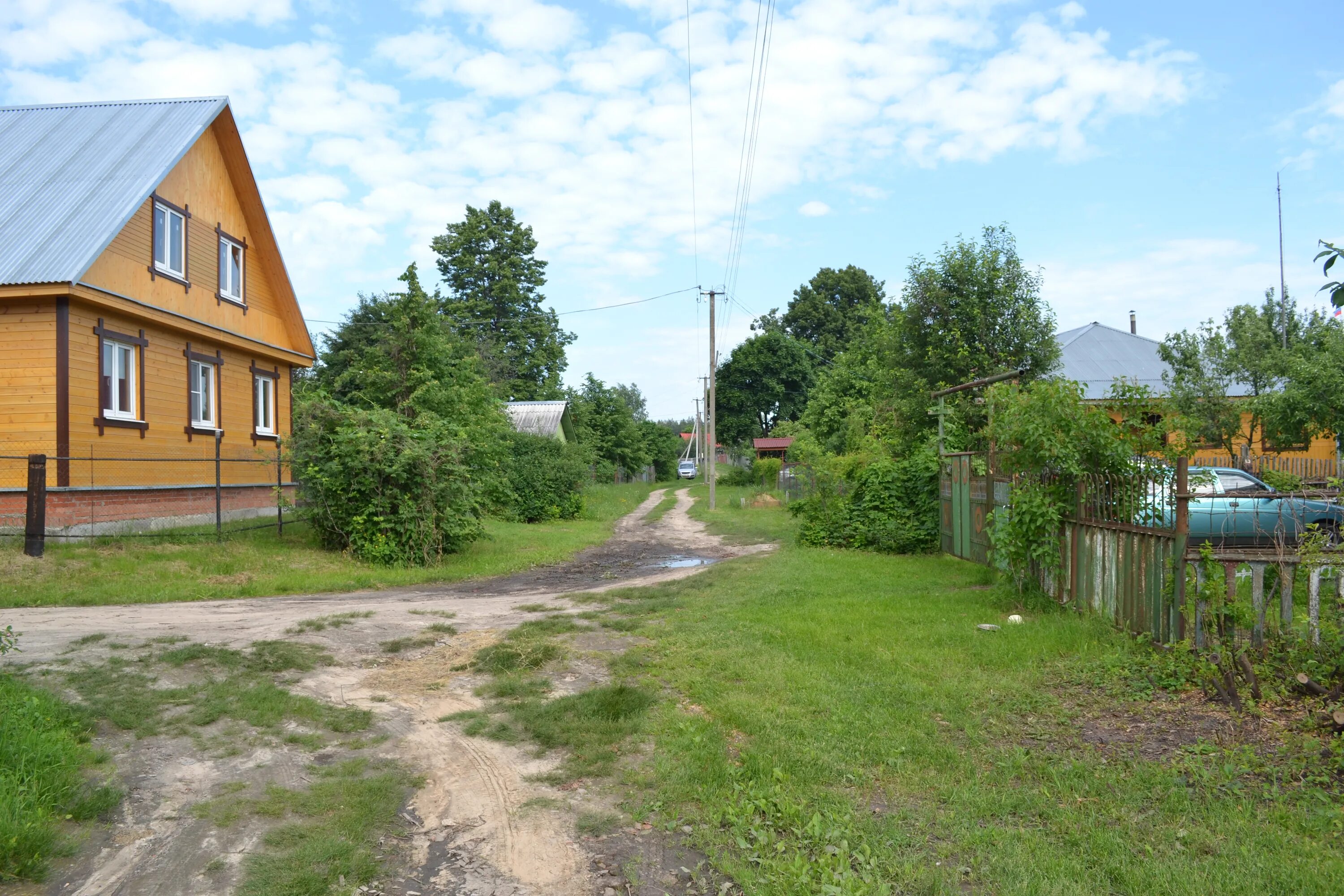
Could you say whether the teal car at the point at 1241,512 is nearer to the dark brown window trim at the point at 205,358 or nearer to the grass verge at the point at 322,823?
the grass verge at the point at 322,823

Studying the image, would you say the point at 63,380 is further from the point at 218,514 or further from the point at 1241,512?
the point at 1241,512

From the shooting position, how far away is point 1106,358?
3678cm

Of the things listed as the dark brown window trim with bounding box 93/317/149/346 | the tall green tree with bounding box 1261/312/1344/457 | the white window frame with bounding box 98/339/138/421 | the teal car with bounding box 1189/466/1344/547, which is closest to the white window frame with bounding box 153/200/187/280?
the dark brown window trim with bounding box 93/317/149/346

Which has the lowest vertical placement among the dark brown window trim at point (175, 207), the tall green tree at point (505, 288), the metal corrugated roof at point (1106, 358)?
the metal corrugated roof at point (1106, 358)

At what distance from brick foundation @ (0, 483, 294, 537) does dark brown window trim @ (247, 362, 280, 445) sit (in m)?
2.13

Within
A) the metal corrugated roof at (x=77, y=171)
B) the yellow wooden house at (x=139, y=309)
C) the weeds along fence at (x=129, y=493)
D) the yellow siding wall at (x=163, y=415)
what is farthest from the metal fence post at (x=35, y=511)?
the metal corrugated roof at (x=77, y=171)

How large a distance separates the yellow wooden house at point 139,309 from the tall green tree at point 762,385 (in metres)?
50.5

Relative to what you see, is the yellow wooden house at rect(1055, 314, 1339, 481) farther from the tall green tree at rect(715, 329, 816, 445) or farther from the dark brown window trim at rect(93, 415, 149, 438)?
the tall green tree at rect(715, 329, 816, 445)

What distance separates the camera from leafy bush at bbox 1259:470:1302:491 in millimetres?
9375

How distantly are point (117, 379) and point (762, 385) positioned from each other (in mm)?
58146

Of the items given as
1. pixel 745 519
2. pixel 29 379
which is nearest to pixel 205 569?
pixel 29 379

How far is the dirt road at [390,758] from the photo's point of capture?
3994 millimetres

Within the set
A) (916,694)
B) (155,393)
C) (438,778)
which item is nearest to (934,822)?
(916,694)

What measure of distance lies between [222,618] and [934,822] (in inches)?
330
